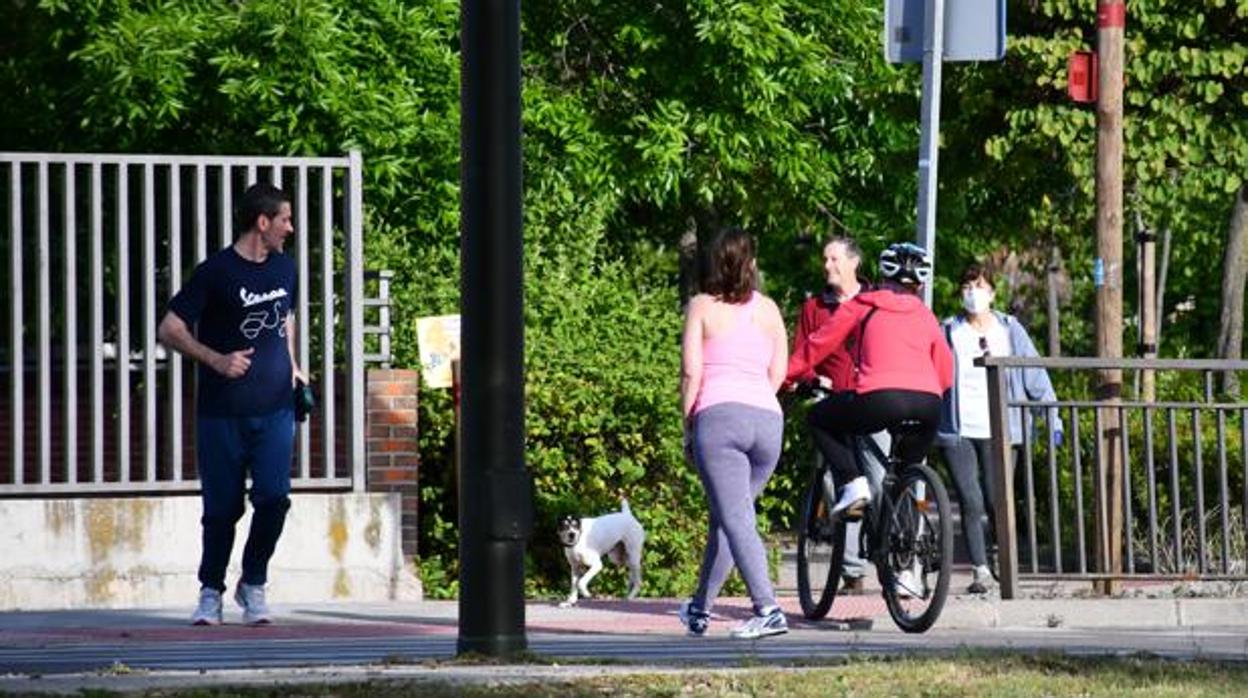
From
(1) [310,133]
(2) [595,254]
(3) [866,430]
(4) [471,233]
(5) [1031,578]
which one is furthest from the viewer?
(1) [310,133]

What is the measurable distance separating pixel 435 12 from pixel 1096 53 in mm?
9006

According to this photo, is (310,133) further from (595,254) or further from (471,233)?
(471,233)

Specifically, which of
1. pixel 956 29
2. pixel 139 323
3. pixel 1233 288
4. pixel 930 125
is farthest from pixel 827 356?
pixel 1233 288

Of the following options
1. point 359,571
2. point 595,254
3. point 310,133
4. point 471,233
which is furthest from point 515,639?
point 310,133

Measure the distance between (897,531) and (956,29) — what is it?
10.7ft

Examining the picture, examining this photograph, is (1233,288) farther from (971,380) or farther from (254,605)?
(254,605)

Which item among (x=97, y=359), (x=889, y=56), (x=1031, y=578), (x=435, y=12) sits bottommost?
(x=1031, y=578)

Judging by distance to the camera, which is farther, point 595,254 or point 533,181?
point 533,181

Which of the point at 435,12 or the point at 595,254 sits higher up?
the point at 435,12

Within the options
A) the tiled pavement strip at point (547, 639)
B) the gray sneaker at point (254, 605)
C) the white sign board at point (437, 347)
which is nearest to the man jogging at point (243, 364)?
the gray sneaker at point (254, 605)

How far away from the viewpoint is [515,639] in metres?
9.91

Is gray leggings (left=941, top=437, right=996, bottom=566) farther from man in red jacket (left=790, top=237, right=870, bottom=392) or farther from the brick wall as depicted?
the brick wall

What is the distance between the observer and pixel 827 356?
12781 millimetres

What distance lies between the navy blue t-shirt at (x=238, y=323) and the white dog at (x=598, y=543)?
8.38 feet
